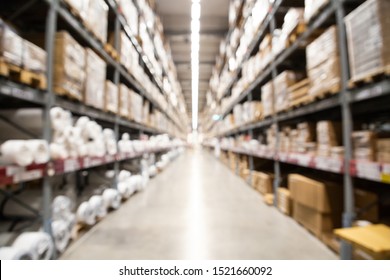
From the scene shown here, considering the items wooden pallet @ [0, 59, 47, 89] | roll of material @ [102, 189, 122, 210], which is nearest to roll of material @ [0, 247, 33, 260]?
wooden pallet @ [0, 59, 47, 89]

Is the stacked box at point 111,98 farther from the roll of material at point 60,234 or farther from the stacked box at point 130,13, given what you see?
the roll of material at point 60,234

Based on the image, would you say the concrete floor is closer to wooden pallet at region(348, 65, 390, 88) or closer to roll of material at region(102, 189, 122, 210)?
roll of material at region(102, 189, 122, 210)

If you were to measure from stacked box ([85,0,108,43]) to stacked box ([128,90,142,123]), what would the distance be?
4.85 ft

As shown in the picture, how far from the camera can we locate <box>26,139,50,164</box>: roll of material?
68.2 inches

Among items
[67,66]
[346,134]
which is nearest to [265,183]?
[346,134]

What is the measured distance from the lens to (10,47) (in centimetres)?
168

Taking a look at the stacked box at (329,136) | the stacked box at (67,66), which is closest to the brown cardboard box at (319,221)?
the stacked box at (329,136)

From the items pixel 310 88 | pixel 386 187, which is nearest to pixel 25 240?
pixel 310 88

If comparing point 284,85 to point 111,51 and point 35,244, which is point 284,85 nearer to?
point 111,51

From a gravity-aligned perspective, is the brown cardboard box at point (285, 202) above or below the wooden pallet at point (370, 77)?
below

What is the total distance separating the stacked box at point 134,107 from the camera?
4.57 meters

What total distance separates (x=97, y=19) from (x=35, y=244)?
103 inches

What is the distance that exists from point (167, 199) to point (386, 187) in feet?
9.89

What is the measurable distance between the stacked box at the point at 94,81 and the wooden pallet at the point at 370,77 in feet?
8.48
